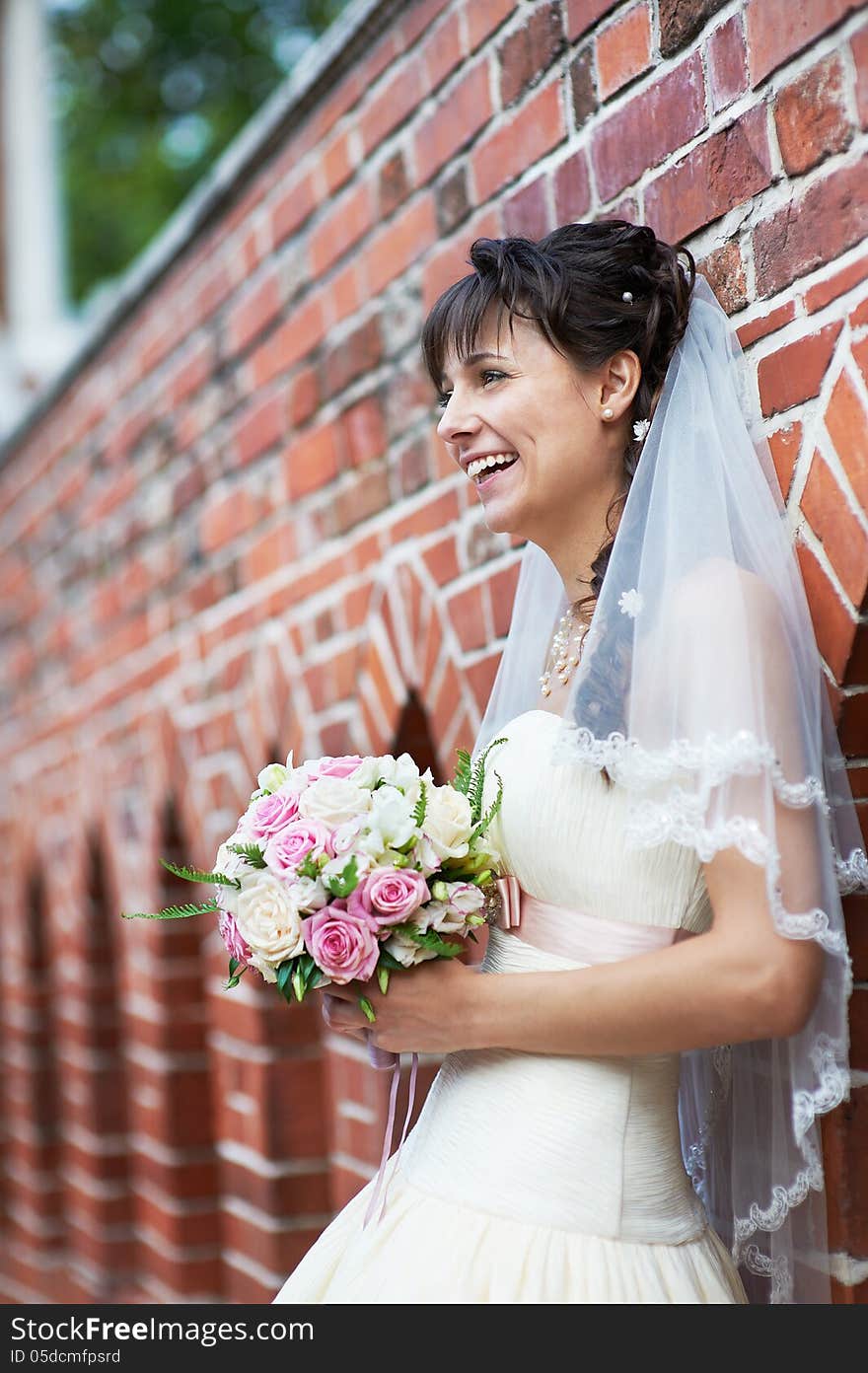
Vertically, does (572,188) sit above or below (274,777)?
Answer: above

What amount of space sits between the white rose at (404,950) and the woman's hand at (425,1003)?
34 mm

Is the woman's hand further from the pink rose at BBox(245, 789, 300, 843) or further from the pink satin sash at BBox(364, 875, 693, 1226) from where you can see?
the pink rose at BBox(245, 789, 300, 843)

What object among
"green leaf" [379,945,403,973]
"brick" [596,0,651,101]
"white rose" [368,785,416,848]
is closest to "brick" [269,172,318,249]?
"brick" [596,0,651,101]

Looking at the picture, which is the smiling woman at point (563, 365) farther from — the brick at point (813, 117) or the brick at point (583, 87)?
the brick at point (583, 87)

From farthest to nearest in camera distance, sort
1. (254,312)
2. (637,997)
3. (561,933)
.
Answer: (254,312) → (561,933) → (637,997)

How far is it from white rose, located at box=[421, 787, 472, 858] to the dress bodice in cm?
11

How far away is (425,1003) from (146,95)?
15.2m

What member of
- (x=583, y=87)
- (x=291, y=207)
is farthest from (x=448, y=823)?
(x=291, y=207)

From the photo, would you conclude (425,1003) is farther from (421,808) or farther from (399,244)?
(399,244)

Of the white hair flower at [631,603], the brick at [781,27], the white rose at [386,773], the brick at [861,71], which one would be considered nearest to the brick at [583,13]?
the brick at [781,27]

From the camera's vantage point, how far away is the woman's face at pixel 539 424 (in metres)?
2.18

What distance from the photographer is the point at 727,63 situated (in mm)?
2242

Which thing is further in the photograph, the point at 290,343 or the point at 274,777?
the point at 290,343
